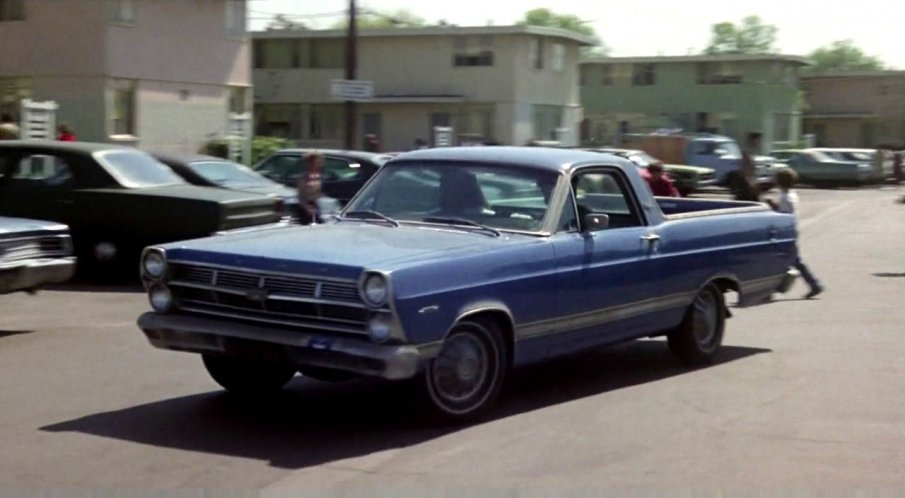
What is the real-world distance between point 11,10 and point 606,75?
36.9 m

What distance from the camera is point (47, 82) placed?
32625 mm

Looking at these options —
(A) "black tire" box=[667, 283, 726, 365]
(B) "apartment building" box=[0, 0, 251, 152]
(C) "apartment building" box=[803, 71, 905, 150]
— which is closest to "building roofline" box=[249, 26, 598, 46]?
(B) "apartment building" box=[0, 0, 251, 152]

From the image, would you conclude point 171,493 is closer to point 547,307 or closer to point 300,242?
point 300,242

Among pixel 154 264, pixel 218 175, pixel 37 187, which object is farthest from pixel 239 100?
pixel 154 264

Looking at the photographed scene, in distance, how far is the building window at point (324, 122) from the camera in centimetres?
5303

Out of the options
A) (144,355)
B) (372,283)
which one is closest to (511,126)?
(144,355)

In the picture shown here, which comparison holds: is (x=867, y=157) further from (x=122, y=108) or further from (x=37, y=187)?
(x=37, y=187)

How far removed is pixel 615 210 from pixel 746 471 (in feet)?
10.5

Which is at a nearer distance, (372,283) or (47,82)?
(372,283)

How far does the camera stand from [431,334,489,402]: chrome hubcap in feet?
26.7

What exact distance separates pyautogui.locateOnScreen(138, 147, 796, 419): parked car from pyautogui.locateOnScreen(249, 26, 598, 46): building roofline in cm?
3939

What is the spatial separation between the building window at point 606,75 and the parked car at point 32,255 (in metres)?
54.7

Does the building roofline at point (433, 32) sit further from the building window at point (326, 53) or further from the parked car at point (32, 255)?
the parked car at point (32, 255)

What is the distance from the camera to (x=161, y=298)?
332 inches
